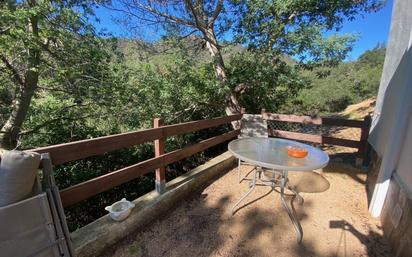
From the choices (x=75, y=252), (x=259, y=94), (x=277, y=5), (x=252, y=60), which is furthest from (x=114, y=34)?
(x=75, y=252)

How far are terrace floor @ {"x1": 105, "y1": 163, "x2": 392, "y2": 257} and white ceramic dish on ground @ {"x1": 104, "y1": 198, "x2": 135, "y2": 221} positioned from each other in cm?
24

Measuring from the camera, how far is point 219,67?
183 inches

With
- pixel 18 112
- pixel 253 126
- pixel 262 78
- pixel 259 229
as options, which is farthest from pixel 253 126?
pixel 18 112

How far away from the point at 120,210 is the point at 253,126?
298cm

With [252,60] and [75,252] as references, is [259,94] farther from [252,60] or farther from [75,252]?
[75,252]

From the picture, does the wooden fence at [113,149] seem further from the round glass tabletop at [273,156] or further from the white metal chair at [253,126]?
the white metal chair at [253,126]

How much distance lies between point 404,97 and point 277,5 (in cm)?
251

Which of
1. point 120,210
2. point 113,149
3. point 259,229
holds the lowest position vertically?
point 259,229

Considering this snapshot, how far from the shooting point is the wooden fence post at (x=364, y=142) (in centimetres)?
326

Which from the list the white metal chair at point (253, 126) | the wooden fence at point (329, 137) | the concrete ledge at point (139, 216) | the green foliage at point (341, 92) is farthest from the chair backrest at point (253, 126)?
the green foliage at point (341, 92)

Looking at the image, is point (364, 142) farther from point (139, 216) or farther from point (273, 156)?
point (139, 216)

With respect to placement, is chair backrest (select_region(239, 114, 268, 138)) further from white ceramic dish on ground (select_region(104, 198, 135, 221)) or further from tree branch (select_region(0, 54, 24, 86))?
tree branch (select_region(0, 54, 24, 86))

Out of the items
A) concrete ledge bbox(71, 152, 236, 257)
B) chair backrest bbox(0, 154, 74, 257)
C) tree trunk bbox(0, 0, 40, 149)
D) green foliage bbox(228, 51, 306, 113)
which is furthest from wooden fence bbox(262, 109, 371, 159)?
tree trunk bbox(0, 0, 40, 149)

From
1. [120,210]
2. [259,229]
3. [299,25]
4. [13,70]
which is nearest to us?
[120,210]
